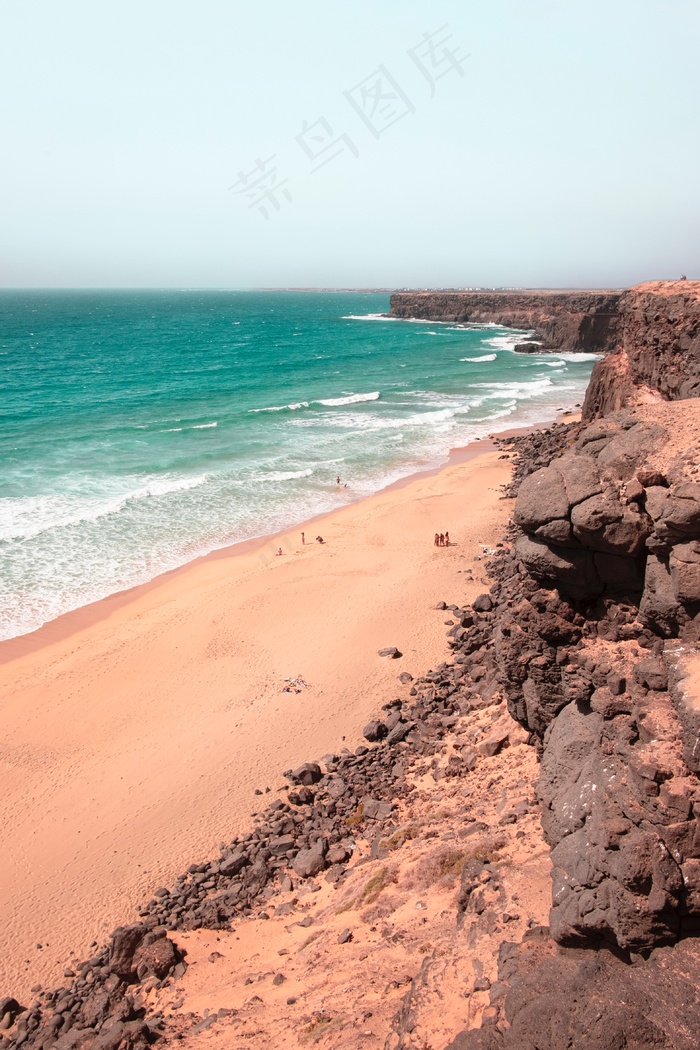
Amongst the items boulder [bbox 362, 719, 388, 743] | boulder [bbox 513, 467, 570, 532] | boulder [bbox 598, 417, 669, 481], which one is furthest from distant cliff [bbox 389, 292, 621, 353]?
boulder [bbox 513, 467, 570, 532]

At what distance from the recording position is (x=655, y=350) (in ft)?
64.4

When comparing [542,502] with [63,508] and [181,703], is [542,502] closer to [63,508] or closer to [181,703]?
[181,703]

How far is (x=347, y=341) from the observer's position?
Answer: 315 feet

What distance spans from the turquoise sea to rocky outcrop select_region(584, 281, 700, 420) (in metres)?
12.2

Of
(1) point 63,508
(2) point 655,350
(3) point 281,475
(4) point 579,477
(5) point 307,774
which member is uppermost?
(2) point 655,350

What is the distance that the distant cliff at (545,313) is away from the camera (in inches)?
3150

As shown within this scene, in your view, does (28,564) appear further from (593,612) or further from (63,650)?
(593,612)

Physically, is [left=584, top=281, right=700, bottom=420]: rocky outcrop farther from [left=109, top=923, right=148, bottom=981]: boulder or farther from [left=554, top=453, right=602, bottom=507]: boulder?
[left=109, top=923, right=148, bottom=981]: boulder

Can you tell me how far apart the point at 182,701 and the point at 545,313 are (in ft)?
356

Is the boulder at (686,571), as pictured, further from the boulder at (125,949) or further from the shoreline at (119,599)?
the shoreline at (119,599)

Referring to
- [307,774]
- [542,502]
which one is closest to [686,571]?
[542,502]

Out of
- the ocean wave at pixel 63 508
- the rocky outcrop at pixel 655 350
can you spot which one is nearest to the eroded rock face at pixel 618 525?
the rocky outcrop at pixel 655 350

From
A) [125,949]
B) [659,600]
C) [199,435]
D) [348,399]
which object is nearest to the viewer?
[659,600]

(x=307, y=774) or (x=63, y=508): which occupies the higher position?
(x=63, y=508)
